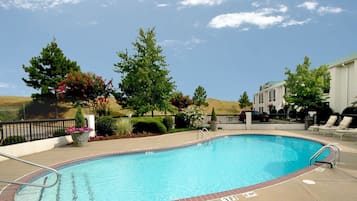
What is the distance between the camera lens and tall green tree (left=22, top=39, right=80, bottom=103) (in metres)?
26.3

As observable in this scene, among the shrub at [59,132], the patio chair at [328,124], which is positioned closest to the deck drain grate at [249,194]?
the shrub at [59,132]

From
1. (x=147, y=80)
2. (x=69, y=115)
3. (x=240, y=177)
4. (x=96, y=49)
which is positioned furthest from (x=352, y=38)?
(x=69, y=115)

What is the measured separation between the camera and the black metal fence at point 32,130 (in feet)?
27.1

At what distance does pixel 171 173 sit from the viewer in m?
6.86

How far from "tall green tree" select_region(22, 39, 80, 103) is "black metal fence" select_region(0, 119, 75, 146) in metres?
18.2

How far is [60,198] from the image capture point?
471 centimetres

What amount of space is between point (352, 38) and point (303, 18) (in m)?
8.96

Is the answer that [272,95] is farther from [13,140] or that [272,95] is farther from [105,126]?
[13,140]

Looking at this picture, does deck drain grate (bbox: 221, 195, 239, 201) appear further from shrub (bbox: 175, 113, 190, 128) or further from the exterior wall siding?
the exterior wall siding

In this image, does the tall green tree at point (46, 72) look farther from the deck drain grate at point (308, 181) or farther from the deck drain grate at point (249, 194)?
the deck drain grate at point (308, 181)

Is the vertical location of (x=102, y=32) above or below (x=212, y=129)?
above

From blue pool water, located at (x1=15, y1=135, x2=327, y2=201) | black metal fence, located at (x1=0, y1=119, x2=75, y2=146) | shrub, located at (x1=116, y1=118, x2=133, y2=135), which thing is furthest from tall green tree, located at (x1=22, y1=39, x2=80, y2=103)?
blue pool water, located at (x1=15, y1=135, x2=327, y2=201)

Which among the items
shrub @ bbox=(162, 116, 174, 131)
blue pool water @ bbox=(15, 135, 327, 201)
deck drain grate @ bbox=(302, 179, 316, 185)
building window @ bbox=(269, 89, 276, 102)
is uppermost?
building window @ bbox=(269, 89, 276, 102)

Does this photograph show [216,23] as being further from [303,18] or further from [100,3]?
[100,3]
